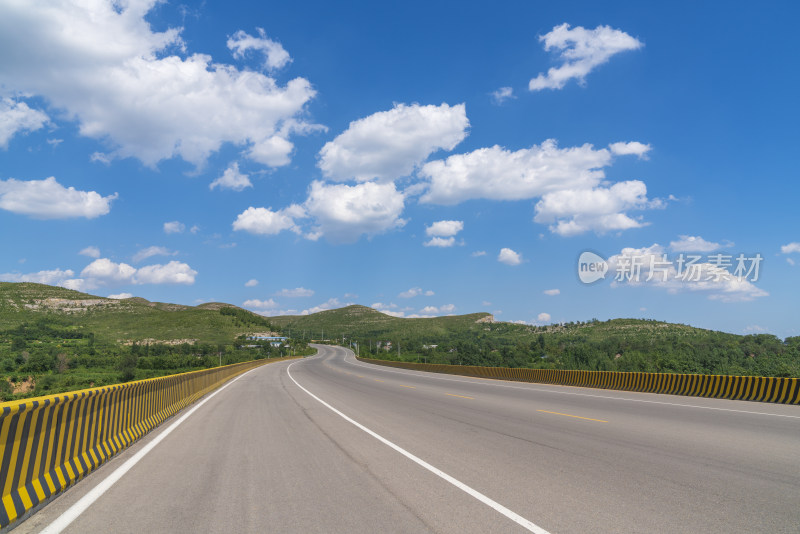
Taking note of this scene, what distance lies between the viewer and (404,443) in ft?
31.0

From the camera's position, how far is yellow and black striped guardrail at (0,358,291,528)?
5.37 m

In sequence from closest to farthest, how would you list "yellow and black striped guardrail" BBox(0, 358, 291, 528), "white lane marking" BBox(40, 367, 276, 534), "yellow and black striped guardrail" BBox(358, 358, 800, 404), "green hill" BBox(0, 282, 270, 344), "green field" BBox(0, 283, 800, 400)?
"white lane marking" BBox(40, 367, 276, 534) → "yellow and black striped guardrail" BBox(0, 358, 291, 528) → "yellow and black striped guardrail" BBox(358, 358, 800, 404) → "green field" BBox(0, 283, 800, 400) → "green hill" BBox(0, 282, 270, 344)

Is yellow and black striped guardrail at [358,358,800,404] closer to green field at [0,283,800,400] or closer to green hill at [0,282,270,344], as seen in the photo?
green field at [0,283,800,400]

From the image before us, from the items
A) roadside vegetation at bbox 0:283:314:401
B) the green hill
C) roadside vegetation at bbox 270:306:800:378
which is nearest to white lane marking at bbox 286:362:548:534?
roadside vegetation at bbox 270:306:800:378

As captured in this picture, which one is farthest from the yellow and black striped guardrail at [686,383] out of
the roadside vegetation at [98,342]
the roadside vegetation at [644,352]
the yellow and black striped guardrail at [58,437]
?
the roadside vegetation at [98,342]

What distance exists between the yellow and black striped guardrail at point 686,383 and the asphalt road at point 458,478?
6.43 metres

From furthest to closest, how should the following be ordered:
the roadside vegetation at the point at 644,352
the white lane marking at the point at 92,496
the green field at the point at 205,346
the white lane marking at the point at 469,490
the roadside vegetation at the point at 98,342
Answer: the roadside vegetation at the point at 98,342 < the green field at the point at 205,346 < the roadside vegetation at the point at 644,352 < the white lane marking at the point at 92,496 < the white lane marking at the point at 469,490

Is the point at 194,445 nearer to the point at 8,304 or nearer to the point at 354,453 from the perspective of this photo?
the point at 354,453

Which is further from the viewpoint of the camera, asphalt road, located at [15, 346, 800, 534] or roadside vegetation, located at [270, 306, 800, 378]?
roadside vegetation, located at [270, 306, 800, 378]

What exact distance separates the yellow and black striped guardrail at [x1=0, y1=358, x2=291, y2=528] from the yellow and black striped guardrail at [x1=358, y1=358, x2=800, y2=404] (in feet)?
65.8

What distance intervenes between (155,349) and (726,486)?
5452 inches

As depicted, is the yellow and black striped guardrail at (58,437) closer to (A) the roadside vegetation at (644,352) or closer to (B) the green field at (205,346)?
(A) the roadside vegetation at (644,352)

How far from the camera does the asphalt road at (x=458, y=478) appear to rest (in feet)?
16.6

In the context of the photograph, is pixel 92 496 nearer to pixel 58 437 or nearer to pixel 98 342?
pixel 58 437
